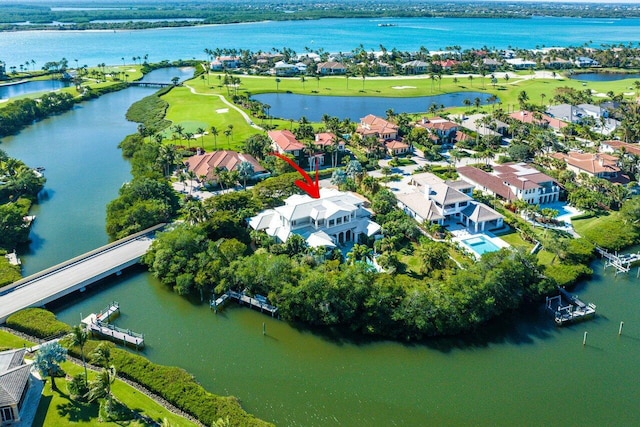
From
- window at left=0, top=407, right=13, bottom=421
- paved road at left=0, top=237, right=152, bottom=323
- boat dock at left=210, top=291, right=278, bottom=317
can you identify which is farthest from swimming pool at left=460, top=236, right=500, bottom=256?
window at left=0, top=407, right=13, bottom=421

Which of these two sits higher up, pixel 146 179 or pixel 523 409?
pixel 146 179

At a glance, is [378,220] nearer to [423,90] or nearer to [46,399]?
[46,399]

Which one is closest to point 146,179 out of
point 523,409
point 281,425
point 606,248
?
point 281,425

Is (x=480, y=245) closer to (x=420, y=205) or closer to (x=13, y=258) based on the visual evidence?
(x=420, y=205)

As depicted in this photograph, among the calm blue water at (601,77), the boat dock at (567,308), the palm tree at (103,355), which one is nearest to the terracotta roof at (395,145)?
the boat dock at (567,308)

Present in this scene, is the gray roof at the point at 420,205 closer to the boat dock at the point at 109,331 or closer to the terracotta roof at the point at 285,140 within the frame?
the terracotta roof at the point at 285,140

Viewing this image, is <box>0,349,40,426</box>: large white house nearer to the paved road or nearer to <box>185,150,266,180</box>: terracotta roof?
the paved road

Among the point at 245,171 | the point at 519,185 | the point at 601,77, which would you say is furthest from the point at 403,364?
the point at 601,77
